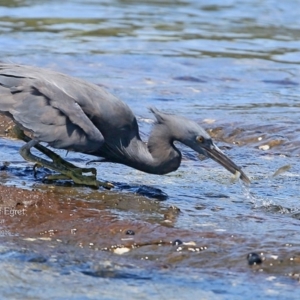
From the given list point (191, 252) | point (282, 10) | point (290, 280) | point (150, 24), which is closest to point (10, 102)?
point (191, 252)

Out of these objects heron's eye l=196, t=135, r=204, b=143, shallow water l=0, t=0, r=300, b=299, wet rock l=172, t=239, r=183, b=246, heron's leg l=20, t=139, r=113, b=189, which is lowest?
shallow water l=0, t=0, r=300, b=299

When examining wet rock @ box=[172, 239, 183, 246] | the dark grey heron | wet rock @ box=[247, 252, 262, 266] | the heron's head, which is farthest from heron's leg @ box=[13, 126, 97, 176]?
wet rock @ box=[247, 252, 262, 266]

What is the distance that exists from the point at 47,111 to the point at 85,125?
0.40m

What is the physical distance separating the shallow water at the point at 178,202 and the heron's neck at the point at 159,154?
22cm

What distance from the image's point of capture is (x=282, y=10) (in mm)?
20703

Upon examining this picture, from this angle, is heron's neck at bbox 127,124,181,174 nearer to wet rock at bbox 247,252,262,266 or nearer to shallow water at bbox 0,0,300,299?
shallow water at bbox 0,0,300,299

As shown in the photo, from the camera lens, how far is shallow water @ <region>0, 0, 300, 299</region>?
5645mm

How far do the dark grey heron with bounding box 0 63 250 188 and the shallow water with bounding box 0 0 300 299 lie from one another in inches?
9.6

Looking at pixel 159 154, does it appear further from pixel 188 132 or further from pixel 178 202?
pixel 178 202

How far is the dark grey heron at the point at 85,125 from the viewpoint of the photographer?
7137mm

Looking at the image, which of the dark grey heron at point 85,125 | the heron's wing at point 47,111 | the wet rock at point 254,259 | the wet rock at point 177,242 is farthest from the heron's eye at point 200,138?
the wet rock at point 254,259

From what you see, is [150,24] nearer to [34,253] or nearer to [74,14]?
[74,14]

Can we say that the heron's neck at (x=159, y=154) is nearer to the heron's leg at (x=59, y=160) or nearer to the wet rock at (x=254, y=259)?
the heron's leg at (x=59, y=160)

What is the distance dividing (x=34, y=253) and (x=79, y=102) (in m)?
1.65
